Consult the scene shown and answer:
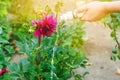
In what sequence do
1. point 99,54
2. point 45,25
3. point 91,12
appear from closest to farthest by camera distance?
point 45,25 → point 91,12 → point 99,54

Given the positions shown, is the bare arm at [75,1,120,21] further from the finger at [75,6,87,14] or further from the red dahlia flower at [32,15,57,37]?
the red dahlia flower at [32,15,57,37]

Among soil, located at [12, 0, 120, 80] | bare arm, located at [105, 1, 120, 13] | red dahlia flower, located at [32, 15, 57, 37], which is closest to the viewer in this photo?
red dahlia flower, located at [32, 15, 57, 37]

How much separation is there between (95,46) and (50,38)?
2.01 m

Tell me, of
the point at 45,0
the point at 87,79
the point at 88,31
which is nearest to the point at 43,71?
the point at 87,79

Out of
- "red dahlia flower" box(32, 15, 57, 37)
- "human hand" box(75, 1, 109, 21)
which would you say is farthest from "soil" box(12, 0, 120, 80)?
"red dahlia flower" box(32, 15, 57, 37)

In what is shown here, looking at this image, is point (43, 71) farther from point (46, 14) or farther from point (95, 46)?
point (95, 46)

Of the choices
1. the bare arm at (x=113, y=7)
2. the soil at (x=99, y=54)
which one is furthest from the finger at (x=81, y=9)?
the soil at (x=99, y=54)

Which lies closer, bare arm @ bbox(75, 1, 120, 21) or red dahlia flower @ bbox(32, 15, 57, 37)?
red dahlia flower @ bbox(32, 15, 57, 37)

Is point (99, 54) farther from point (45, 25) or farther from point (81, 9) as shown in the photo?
point (45, 25)

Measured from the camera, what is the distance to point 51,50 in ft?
7.77

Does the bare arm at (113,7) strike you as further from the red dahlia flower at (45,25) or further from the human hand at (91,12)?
the red dahlia flower at (45,25)

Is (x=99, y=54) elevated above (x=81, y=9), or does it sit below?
below

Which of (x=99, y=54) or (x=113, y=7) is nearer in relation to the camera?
(x=113, y=7)

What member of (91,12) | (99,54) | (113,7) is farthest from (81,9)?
(99,54)
